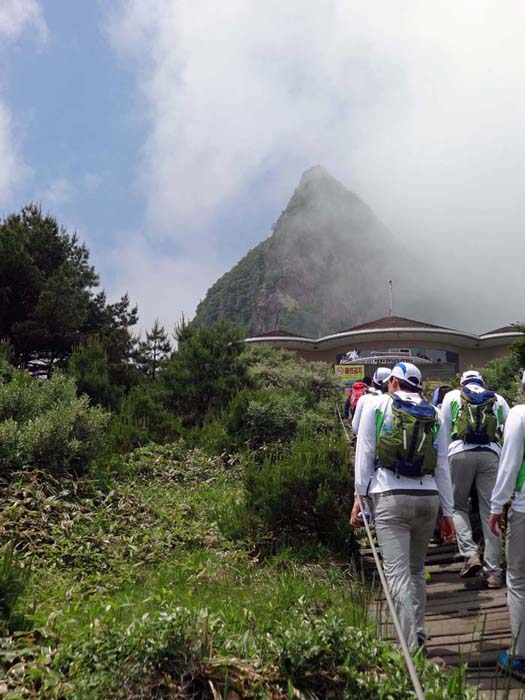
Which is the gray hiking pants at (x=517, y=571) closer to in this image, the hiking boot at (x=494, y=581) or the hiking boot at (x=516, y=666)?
the hiking boot at (x=516, y=666)

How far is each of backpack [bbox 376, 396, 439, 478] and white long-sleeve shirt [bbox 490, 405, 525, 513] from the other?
0.47m

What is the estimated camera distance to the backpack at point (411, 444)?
446 centimetres

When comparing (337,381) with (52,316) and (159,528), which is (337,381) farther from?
(159,528)

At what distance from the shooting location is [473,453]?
6.39 metres

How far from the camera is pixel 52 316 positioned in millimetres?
20344

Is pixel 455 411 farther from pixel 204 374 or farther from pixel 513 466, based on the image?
pixel 204 374

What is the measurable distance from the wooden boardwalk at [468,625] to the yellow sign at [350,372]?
59.3ft

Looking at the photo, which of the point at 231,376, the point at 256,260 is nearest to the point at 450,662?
the point at 231,376

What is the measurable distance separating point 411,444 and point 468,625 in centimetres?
189

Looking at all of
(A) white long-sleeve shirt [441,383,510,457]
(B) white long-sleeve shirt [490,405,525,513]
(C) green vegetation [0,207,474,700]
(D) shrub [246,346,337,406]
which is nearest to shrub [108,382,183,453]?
(C) green vegetation [0,207,474,700]

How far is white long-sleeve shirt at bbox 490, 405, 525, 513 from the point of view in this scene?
4.40 m

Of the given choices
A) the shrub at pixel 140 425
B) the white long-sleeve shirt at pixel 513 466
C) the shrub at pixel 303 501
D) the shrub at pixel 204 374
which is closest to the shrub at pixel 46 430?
the shrub at pixel 140 425

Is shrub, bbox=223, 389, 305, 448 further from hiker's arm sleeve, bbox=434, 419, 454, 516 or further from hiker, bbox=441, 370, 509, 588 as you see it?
hiker's arm sleeve, bbox=434, 419, 454, 516

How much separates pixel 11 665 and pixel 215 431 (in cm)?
976
